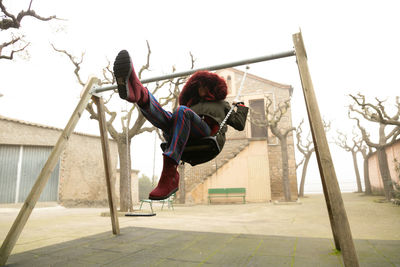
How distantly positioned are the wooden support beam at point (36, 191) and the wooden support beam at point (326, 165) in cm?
249

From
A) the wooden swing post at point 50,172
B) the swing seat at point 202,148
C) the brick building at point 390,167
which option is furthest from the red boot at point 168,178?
the brick building at point 390,167

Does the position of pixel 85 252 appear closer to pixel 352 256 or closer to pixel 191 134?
pixel 191 134

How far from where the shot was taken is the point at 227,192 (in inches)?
520

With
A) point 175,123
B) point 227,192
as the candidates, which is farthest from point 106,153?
point 227,192

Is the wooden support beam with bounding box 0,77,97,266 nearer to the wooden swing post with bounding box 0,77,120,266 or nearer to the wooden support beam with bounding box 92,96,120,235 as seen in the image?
the wooden swing post with bounding box 0,77,120,266

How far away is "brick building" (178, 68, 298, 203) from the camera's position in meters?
13.4

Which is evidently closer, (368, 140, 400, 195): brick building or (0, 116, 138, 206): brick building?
(0, 116, 138, 206): brick building

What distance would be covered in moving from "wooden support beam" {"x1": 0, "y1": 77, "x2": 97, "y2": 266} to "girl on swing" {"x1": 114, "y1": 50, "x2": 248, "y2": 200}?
54.6 inches

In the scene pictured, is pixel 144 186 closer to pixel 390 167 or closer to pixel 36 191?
pixel 390 167

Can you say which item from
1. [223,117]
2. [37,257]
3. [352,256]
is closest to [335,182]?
[352,256]

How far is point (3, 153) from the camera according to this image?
11398 mm

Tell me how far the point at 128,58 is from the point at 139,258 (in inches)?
77.0

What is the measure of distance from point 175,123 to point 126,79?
0.48 m

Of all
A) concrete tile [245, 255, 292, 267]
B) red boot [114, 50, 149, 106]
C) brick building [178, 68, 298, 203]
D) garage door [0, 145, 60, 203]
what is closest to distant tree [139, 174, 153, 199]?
brick building [178, 68, 298, 203]
